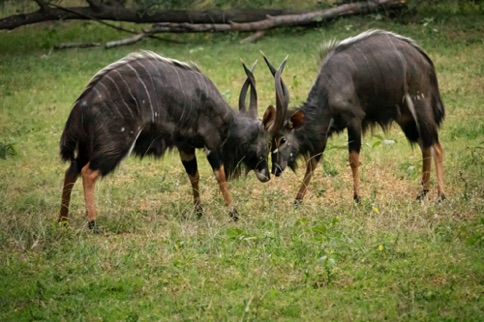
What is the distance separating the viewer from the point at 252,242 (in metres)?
7.71

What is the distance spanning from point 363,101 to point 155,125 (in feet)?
7.16

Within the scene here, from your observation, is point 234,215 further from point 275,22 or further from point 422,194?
point 275,22

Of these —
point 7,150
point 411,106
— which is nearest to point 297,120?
point 411,106

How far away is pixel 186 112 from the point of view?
945 centimetres

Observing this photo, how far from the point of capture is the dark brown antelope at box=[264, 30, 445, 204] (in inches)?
386

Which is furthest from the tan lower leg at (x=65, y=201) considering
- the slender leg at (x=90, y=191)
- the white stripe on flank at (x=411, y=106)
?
the white stripe on flank at (x=411, y=106)

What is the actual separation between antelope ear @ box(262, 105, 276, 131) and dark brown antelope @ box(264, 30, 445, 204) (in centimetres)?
8

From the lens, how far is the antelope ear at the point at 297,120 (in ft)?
32.7

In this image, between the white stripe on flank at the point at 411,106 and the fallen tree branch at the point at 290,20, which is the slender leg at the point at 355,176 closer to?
the white stripe on flank at the point at 411,106

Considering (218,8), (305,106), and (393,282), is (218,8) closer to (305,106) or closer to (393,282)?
(305,106)

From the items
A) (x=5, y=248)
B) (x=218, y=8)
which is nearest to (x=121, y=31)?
(x=218, y=8)

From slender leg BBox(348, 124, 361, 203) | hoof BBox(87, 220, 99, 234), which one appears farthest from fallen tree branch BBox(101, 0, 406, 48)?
hoof BBox(87, 220, 99, 234)

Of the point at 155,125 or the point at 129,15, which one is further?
the point at 129,15

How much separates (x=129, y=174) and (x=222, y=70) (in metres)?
4.86
